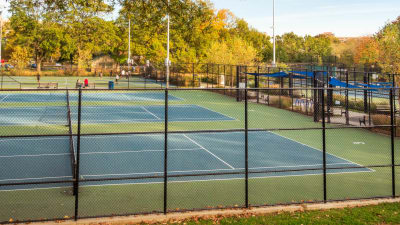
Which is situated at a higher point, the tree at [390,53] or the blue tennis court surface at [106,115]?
the tree at [390,53]

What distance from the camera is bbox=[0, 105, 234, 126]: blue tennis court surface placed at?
28.1m

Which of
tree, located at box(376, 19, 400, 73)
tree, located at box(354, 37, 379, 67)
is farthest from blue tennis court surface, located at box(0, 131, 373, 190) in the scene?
tree, located at box(354, 37, 379, 67)

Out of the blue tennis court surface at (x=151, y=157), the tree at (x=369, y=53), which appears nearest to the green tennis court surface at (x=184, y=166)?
the blue tennis court surface at (x=151, y=157)

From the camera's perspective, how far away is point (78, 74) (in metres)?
78.6

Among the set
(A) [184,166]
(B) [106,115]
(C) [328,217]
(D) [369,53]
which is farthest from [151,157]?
(D) [369,53]

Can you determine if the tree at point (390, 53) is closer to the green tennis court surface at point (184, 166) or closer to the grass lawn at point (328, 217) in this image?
the green tennis court surface at point (184, 166)

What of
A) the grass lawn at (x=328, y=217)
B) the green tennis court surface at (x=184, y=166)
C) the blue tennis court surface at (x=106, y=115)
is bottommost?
the grass lawn at (x=328, y=217)

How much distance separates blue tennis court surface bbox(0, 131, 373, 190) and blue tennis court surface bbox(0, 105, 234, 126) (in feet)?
19.8

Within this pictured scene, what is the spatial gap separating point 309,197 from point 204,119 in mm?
18215

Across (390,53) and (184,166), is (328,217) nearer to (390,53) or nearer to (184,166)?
(184,166)

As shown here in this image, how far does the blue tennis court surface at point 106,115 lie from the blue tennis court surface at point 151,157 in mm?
6032

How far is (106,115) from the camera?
3153cm

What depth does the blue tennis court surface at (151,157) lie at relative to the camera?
1566 cm

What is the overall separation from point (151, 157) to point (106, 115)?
14.1 meters
